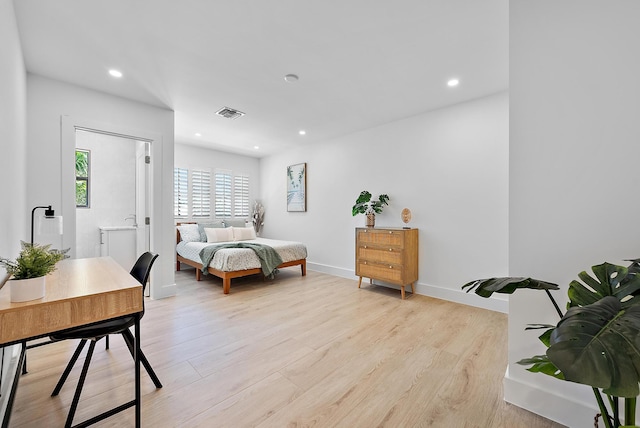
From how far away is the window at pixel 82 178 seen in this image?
4762 mm

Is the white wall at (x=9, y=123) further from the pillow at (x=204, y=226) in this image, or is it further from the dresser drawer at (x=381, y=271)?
the dresser drawer at (x=381, y=271)

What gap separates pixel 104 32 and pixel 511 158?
3.16 meters

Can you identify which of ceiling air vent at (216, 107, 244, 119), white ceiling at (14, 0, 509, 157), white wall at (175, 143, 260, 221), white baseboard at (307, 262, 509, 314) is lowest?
white baseboard at (307, 262, 509, 314)

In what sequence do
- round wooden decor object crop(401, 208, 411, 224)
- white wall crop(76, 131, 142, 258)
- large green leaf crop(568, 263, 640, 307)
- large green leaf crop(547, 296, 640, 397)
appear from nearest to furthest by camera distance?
1. large green leaf crop(547, 296, 640, 397)
2. large green leaf crop(568, 263, 640, 307)
3. round wooden decor object crop(401, 208, 411, 224)
4. white wall crop(76, 131, 142, 258)

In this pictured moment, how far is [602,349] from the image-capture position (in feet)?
2.32

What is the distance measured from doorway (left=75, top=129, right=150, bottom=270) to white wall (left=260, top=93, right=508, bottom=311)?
331 centimetres

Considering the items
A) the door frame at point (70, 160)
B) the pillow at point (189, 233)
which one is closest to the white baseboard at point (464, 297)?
the pillow at point (189, 233)

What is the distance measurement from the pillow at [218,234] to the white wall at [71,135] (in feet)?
4.65

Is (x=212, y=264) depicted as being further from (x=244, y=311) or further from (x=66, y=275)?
(x=66, y=275)

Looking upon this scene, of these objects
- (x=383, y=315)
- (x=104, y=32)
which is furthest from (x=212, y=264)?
(x=104, y=32)

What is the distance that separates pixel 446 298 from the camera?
366 cm

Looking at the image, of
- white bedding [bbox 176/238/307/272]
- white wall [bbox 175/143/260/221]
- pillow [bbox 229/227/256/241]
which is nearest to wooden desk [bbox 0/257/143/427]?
white bedding [bbox 176/238/307/272]

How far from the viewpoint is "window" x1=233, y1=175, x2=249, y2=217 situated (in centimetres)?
645

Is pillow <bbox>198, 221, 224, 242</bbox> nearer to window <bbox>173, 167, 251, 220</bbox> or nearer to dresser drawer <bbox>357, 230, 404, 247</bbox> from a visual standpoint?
window <bbox>173, 167, 251, 220</bbox>
